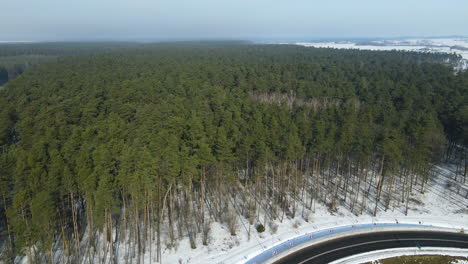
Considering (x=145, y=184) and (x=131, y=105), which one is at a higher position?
(x=131, y=105)

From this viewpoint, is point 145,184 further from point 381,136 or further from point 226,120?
point 381,136

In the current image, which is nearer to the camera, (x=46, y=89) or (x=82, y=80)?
(x=46, y=89)

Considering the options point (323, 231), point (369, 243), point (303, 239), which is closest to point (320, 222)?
point (323, 231)

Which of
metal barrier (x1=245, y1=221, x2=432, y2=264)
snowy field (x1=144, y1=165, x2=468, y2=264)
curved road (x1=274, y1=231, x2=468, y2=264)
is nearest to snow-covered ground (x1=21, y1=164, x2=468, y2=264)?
snowy field (x1=144, y1=165, x2=468, y2=264)

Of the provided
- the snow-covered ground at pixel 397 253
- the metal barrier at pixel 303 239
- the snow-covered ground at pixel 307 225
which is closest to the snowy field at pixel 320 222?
the snow-covered ground at pixel 307 225

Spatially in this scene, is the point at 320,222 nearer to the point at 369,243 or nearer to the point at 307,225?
the point at 307,225

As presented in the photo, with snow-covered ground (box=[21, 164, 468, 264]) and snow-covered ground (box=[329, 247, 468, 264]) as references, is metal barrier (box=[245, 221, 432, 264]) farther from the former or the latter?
snow-covered ground (box=[329, 247, 468, 264])

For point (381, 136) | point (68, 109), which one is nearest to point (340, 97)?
point (381, 136)
